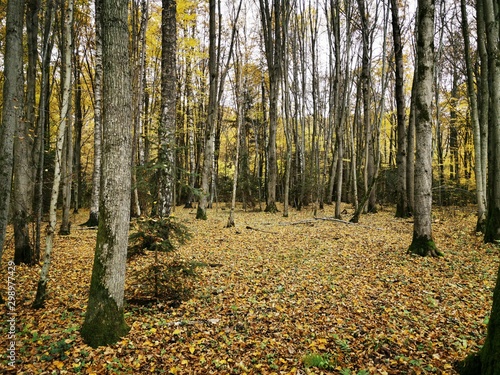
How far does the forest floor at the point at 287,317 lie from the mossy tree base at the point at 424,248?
0.25m

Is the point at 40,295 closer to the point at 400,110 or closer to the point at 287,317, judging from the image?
the point at 287,317

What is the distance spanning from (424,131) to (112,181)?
688 cm

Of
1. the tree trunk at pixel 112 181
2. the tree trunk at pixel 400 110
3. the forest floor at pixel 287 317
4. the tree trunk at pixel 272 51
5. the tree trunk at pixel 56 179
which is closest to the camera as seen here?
the forest floor at pixel 287 317

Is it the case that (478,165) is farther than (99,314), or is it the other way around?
(478,165)

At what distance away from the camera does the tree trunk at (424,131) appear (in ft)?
21.7

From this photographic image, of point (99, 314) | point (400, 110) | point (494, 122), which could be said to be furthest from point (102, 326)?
point (400, 110)

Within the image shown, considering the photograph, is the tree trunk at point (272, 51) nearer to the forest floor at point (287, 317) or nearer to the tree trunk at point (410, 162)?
the tree trunk at point (410, 162)

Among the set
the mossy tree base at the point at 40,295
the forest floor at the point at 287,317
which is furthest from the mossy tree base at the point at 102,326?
the mossy tree base at the point at 40,295

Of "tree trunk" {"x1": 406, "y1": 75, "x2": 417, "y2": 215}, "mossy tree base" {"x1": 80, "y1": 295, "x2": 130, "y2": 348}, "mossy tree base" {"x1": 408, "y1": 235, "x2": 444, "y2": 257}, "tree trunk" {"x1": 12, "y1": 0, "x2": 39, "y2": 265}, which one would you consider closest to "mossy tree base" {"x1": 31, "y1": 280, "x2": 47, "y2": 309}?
"mossy tree base" {"x1": 80, "y1": 295, "x2": 130, "y2": 348}

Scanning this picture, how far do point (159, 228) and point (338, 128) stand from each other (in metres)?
9.83

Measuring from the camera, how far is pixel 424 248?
6.72m

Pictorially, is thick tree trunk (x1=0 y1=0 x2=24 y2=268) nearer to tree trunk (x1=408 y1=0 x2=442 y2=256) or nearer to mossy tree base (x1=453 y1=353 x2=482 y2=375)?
mossy tree base (x1=453 y1=353 x2=482 y2=375)

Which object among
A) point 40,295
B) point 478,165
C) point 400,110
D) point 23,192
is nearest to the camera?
point 40,295

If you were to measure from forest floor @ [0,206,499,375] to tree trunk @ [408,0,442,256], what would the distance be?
0.55 metres
